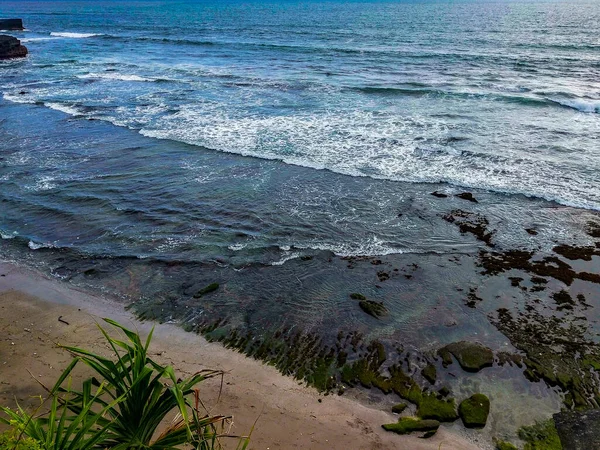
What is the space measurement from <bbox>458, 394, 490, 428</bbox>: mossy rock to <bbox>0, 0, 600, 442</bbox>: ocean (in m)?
0.47

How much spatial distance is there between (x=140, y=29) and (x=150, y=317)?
250ft

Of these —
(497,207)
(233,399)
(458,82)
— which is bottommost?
(233,399)

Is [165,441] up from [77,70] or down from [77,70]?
down

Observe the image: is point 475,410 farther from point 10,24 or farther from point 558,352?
point 10,24

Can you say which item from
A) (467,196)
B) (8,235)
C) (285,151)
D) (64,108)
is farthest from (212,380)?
(64,108)

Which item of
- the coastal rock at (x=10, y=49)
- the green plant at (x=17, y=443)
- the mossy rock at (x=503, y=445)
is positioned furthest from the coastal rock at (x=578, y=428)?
the coastal rock at (x=10, y=49)

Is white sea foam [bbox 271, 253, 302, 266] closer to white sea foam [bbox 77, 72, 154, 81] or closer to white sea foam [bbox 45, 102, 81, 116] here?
white sea foam [bbox 45, 102, 81, 116]

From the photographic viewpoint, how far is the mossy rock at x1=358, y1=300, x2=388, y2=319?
31.8ft

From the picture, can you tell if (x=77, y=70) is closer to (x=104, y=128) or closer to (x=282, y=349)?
(x=104, y=128)

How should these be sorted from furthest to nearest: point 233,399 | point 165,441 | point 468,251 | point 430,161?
point 430,161, point 468,251, point 233,399, point 165,441

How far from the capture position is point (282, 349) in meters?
8.73

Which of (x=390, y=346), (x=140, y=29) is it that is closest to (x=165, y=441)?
(x=390, y=346)

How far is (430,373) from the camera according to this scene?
8203 mm

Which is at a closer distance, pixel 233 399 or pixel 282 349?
pixel 233 399
